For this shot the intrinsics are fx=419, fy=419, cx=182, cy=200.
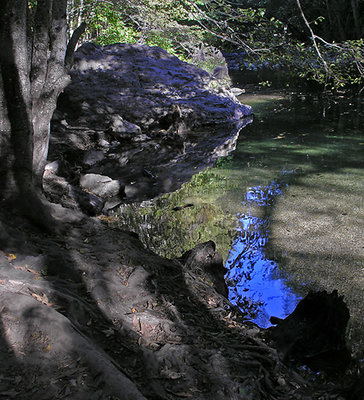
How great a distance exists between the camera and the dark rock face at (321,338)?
12.5 feet

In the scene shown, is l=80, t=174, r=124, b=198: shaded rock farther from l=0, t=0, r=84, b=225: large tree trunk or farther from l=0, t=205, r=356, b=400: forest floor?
l=0, t=205, r=356, b=400: forest floor

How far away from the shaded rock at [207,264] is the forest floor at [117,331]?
85 mm

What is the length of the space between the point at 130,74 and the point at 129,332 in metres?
14.9

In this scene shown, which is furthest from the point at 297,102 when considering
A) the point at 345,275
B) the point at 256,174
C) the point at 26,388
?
the point at 26,388

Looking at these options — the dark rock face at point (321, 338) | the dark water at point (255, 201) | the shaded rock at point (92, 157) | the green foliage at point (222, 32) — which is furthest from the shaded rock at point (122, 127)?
the dark rock face at point (321, 338)

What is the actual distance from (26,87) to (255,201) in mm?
Answer: 5090

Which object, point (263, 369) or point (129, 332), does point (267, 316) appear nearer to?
point (263, 369)

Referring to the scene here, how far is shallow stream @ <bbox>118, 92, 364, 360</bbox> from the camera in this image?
5.20m

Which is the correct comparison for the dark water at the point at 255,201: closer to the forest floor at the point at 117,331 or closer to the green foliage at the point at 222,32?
the forest floor at the point at 117,331

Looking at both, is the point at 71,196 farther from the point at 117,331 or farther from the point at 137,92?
the point at 137,92

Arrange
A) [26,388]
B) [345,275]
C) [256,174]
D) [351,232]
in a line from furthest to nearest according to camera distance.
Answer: [256,174] → [351,232] → [345,275] → [26,388]

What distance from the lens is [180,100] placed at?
668 inches

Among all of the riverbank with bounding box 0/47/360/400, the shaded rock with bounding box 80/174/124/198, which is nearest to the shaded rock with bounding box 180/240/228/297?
the riverbank with bounding box 0/47/360/400

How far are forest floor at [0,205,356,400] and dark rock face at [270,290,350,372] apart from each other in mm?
172
